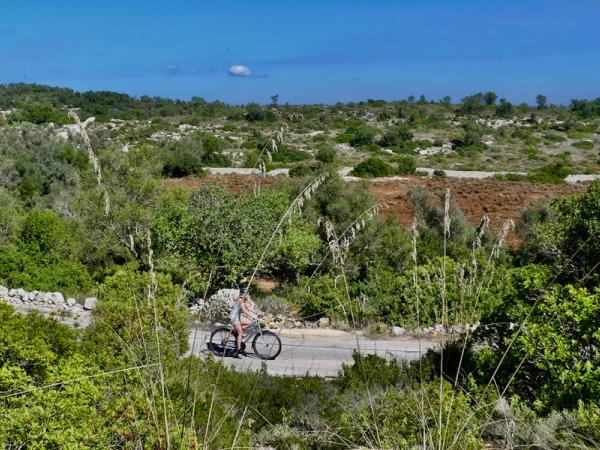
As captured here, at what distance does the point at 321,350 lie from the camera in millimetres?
12258

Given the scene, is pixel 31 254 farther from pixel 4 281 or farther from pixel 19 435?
pixel 19 435

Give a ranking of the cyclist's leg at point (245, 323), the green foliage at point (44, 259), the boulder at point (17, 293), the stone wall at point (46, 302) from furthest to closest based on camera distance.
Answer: the green foliage at point (44, 259)
the boulder at point (17, 293)
the stone wall at point (46, 302)
the cyclist's leg at point (245, 323)

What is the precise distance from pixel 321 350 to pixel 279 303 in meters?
3.61

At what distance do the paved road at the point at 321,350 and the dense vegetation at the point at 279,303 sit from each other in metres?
0.68

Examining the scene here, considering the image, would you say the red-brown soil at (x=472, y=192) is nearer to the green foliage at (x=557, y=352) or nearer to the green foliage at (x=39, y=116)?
the green foliage at (x=557, y=352)

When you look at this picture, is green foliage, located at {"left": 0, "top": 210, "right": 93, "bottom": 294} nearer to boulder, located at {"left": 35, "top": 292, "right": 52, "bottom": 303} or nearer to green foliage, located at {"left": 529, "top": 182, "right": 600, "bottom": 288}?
boulder, located at {"left": 35, "top": 292, "right": 52, "bottom": 303}

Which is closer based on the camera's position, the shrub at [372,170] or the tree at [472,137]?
the shrub at [372,170]

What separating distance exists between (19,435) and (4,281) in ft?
42.4

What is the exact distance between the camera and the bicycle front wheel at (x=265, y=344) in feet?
35.9

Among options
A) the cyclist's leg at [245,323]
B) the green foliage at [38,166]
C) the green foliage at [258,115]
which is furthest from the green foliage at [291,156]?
the cyclist's leg at [245,323]

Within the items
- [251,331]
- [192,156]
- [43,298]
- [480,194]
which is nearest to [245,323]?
[251,331]

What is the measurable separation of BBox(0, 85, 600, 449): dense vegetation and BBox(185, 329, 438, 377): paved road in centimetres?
68

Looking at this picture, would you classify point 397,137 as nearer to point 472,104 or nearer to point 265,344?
point 472,104

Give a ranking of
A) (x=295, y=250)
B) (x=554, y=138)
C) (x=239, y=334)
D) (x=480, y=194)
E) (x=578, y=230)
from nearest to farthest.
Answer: (x=239, y=334) < (x=578, y=230) < (x=295, y=250) < (x=480, y=194) < (x=554, y=138)
